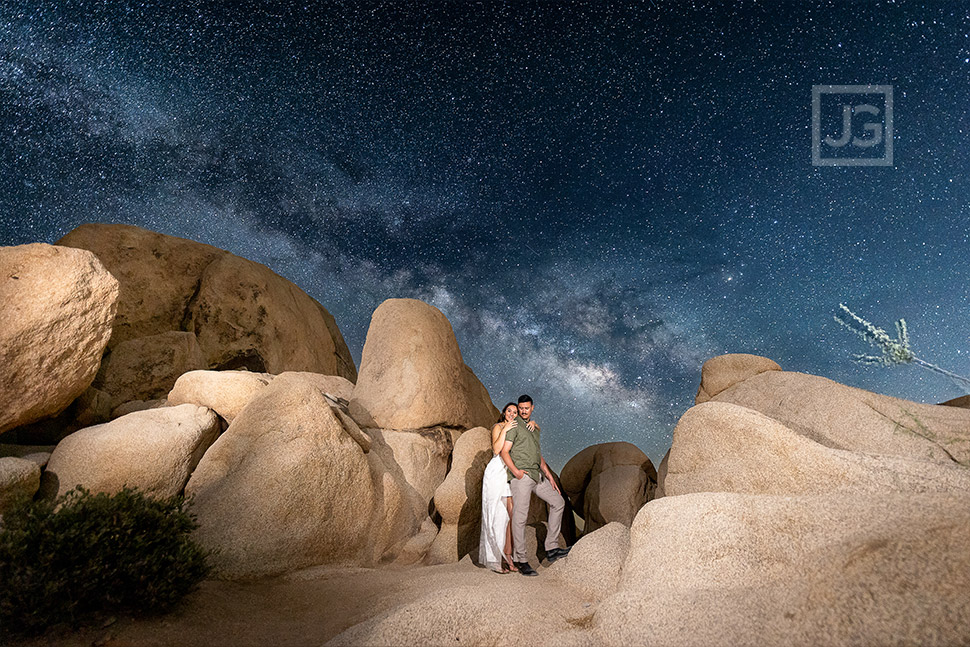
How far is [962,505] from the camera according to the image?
311cm

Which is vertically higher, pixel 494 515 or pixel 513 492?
pixel 513 492

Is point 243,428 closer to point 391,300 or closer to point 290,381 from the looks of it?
point 290,381

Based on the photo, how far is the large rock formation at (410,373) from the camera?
10039 millimetres

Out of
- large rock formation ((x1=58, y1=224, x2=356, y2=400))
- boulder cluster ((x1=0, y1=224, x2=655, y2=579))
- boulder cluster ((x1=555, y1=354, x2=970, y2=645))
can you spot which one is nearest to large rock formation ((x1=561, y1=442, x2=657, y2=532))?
boulder cluster ((x1=0, y1=224, x2=655, y2=579))

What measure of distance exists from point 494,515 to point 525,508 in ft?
1.62

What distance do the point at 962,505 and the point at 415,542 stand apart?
7.21 metres

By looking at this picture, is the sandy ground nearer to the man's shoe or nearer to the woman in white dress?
the man's shoe

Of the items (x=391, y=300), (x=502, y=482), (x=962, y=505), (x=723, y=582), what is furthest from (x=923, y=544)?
(x=391, y=300)

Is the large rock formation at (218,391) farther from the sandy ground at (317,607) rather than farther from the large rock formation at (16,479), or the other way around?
the sandy ground at (317,607)

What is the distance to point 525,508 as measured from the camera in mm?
7191

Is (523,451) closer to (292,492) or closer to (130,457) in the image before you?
(292,492)

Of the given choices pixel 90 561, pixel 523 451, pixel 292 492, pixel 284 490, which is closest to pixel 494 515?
pixel 523 451

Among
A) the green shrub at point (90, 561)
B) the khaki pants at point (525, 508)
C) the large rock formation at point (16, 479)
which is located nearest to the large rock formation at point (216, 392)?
the large rock formation at point (16, 479)

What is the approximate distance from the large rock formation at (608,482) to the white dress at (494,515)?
23.6ft
